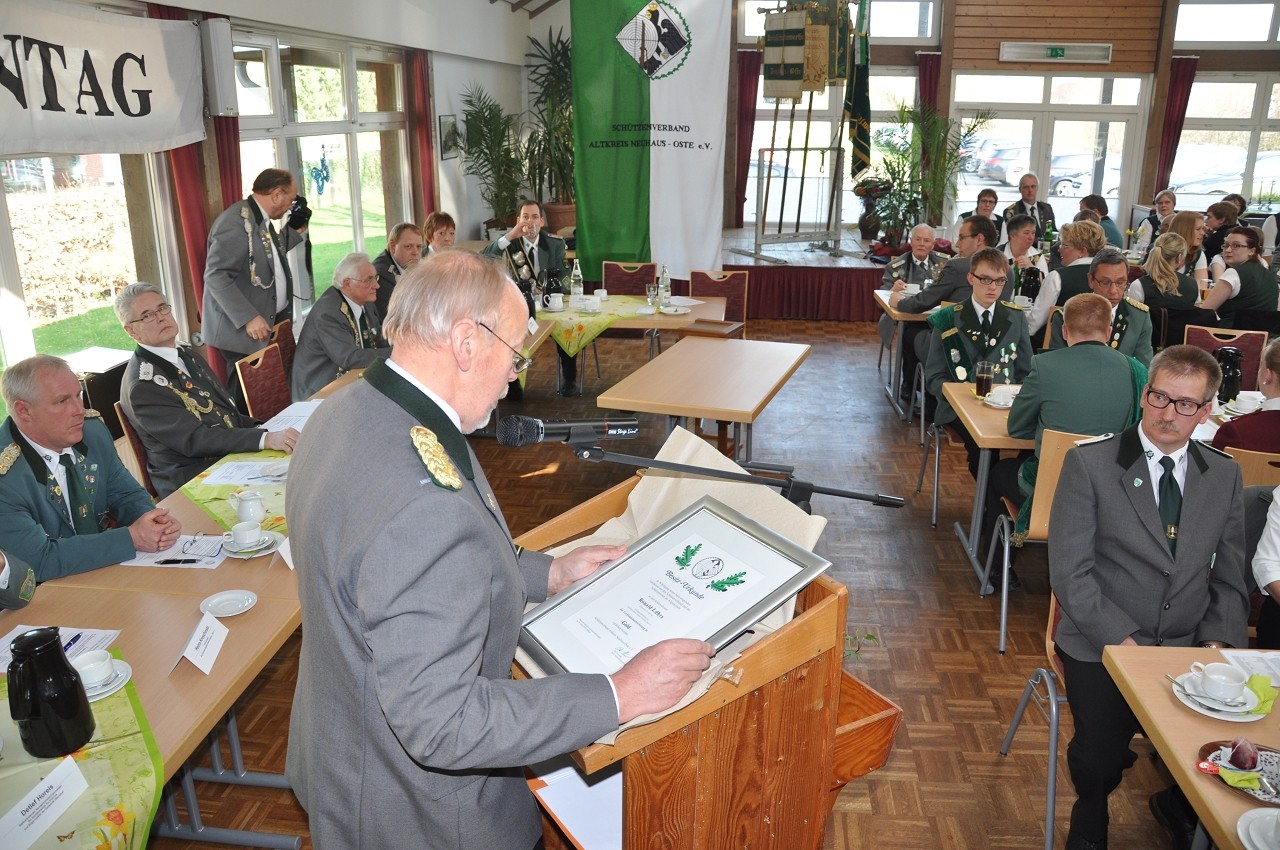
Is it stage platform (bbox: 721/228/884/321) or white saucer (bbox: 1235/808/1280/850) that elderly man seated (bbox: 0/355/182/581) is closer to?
white saucer (bbox: 1235/808/1280/850)

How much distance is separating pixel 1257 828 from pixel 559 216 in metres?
9.90

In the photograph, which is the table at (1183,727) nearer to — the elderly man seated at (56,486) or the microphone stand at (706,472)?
the microphone stand at (706,472)

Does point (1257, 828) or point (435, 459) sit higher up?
point (435, 459)

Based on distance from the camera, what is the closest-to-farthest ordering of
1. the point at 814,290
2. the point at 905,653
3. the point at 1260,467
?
the point at 1260,467 → the point at 905,653 → the point at 814,290

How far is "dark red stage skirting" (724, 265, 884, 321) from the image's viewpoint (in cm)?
941

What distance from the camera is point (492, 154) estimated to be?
1019 centimetres

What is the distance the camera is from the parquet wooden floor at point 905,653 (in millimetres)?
2744

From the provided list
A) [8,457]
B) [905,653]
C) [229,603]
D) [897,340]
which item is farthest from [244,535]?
[897,340]

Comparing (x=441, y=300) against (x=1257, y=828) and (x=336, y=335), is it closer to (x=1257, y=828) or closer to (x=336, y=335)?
(x=1257, y=828)

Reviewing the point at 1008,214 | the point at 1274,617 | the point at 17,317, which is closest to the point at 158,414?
the point at 17,317

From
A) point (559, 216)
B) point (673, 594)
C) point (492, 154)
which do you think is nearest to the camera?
point (673, 594)

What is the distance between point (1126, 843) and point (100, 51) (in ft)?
17.6

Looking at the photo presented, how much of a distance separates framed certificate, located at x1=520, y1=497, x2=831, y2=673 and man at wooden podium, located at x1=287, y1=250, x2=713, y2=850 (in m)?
0.09

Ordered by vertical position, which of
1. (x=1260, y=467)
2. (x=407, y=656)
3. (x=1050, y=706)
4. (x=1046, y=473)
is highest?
(x=407, y=656)
